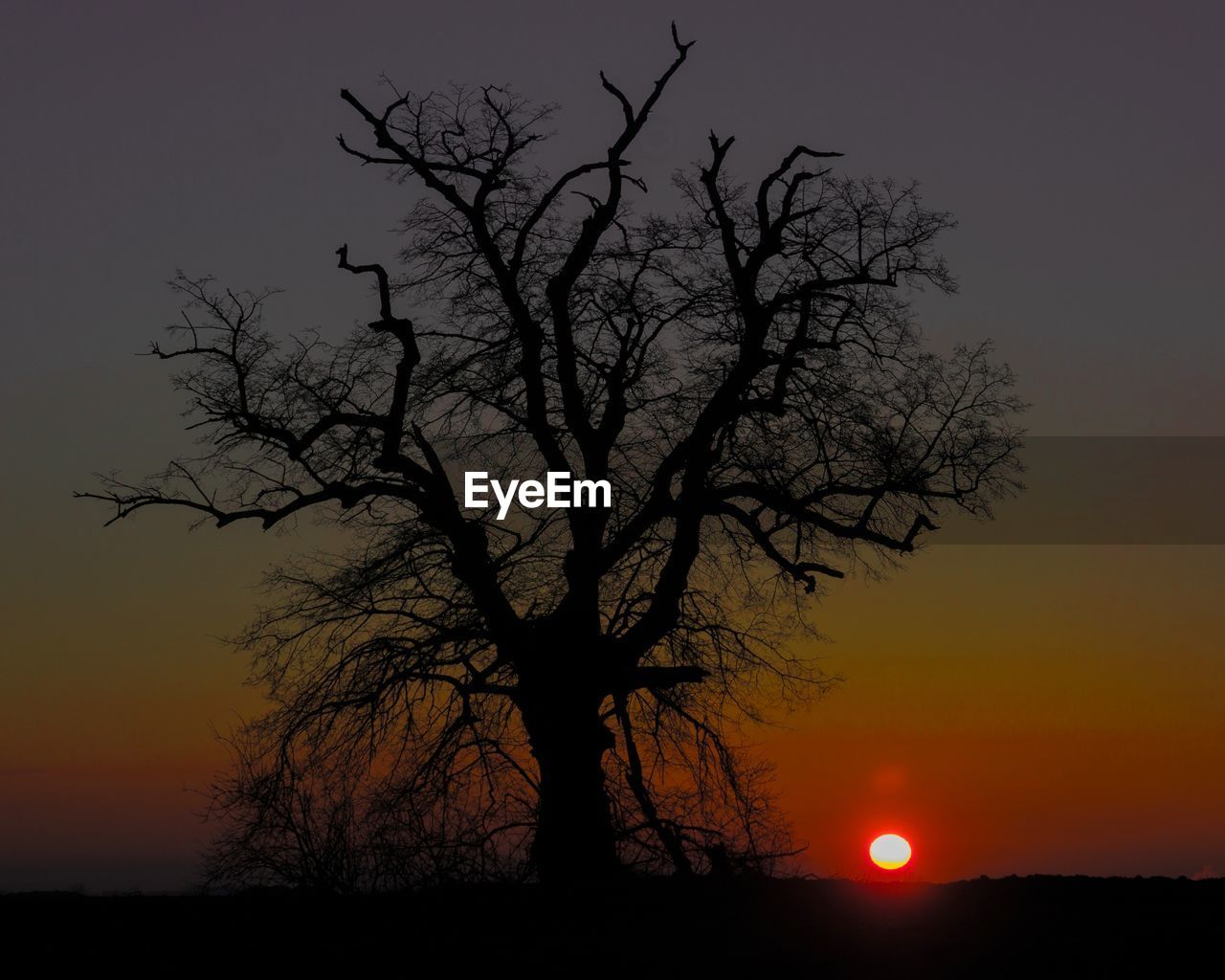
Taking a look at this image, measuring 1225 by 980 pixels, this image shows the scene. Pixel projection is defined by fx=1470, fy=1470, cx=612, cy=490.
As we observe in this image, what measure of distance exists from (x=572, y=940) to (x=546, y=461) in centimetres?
708

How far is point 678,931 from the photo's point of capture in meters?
11.6

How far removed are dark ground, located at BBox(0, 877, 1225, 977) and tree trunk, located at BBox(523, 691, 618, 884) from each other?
1.93 m

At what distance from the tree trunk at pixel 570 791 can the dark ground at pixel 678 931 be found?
1930 millimetres

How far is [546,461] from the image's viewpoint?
17344 millimetres

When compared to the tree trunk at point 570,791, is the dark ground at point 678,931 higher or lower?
lower

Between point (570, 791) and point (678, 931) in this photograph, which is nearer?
point (678, 931)

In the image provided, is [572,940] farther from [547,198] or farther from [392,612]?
[547,198]

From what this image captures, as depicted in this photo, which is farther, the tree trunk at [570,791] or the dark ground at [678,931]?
the tree trunk at [570,791]

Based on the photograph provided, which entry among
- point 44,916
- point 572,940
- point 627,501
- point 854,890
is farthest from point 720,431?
point 44,916

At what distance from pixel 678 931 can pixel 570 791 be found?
15.8 ft

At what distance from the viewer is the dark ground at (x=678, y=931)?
10.4 m

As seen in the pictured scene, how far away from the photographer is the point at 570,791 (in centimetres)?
1631

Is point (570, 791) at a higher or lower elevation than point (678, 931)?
higher

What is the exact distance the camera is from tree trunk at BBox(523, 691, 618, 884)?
52.9 ft
